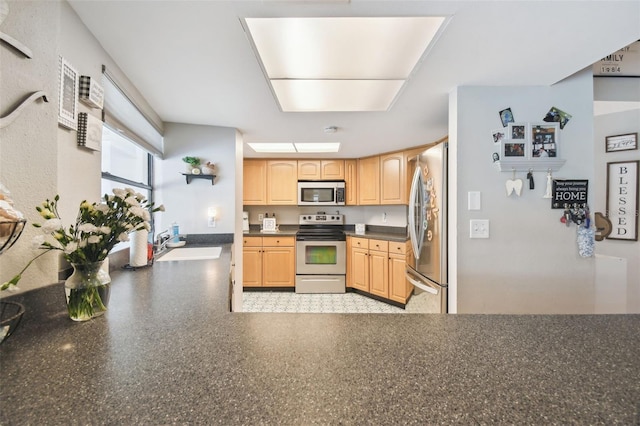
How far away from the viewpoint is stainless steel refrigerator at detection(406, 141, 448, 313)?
1.82 meters

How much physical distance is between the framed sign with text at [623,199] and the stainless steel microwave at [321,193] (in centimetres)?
285

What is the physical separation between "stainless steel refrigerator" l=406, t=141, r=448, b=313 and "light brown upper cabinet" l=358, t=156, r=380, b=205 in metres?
1.31

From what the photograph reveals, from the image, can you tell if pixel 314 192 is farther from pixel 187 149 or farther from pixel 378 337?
pixel 378 337

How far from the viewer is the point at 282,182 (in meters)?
3.98

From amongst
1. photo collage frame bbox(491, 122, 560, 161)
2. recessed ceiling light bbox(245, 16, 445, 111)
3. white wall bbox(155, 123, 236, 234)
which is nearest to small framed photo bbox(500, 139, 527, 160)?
photo collage frame bbox(491, 122, 560, 161)

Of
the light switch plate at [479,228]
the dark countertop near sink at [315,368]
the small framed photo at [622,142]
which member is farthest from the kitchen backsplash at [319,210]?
the dark countertop near sink at [315,368]

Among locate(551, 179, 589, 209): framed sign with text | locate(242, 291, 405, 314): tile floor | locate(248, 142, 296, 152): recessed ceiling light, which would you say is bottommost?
locate(242, 291, 405, 314): tile floor

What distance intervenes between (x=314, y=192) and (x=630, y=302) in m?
3.51

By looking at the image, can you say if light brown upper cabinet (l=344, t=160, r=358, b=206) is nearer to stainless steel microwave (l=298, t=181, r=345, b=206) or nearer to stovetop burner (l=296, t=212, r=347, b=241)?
stainless steel microwave (l=298, t=181, r=345, b=206)

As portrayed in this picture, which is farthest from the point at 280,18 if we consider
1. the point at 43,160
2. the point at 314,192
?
the point at 314,192

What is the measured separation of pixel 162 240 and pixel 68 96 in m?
1.43

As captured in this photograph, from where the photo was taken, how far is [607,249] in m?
2.21

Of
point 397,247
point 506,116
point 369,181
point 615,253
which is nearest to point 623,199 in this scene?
point 615,253

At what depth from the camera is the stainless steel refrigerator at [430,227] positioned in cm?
182
